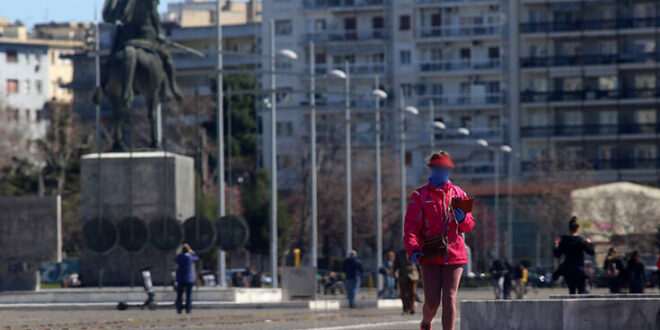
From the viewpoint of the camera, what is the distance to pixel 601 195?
8419cm

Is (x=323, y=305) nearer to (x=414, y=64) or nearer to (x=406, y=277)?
(x=406, y=277)

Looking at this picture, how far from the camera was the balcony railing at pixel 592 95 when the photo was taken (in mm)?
118625

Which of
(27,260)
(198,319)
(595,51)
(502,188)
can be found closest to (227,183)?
(502,188)

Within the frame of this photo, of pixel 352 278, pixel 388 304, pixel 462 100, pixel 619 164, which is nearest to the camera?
pixel 388 304

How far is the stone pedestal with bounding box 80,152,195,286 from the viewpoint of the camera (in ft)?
158

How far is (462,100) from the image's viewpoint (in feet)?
402

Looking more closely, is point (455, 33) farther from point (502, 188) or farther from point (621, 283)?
point (621, 283)

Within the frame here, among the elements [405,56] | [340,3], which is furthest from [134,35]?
[340,3]

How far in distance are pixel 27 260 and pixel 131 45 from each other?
615 centimetres

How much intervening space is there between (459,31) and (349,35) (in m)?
6.89

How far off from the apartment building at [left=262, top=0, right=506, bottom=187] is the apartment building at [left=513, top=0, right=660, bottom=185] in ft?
7.94

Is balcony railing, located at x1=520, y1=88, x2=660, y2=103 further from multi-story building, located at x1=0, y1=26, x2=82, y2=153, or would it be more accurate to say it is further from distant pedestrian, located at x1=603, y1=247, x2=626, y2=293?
distant pedestrian, located at x1=603, y1=247, x2=626, y2=293

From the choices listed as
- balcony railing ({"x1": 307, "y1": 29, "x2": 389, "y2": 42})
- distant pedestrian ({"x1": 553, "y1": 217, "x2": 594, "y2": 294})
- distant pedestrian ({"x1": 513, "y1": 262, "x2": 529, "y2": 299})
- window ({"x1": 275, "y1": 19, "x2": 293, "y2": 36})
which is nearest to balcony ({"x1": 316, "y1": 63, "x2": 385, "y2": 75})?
balcony railing ({"x1": 307, "y1": 29, "x2": 389, "y2": 42})

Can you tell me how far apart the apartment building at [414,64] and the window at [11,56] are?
1291 inches
